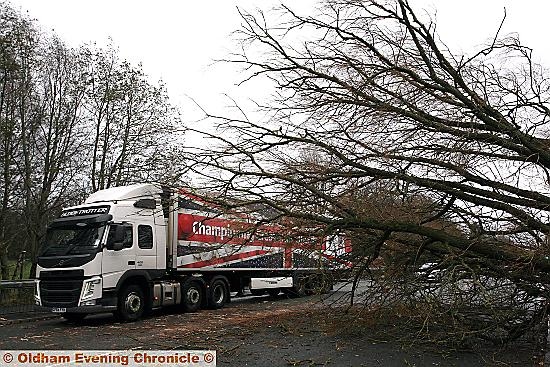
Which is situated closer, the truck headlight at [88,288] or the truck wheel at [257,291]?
the truck headlight at [88,288]

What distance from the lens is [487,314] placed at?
31.1 ft

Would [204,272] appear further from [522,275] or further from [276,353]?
[522,275]

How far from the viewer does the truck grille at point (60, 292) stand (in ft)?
46.3

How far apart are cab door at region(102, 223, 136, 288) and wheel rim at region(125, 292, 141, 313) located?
662 mm

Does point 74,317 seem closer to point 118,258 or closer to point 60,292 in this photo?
point 60,292

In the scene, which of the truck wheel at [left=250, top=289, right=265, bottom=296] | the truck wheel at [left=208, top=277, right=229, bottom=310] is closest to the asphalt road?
the truck wheel at [left=208, top=277, right=229, bottom=310]

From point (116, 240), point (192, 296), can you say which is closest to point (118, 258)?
point (116, 240)

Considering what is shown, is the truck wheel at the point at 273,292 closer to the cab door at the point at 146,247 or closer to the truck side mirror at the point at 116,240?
the cab door at the point at 146,247

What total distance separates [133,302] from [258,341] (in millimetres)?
5462

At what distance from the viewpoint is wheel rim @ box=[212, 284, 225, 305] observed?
18.0m

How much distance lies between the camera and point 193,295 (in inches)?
675

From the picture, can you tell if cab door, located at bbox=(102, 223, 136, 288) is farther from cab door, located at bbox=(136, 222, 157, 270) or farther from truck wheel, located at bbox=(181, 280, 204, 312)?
truck wheel, located at bbox=(181, 280, 204, 312)

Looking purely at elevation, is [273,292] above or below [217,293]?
below

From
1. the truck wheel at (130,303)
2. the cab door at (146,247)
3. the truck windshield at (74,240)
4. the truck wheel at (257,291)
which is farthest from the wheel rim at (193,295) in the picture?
the truck windshield at (74,240)
